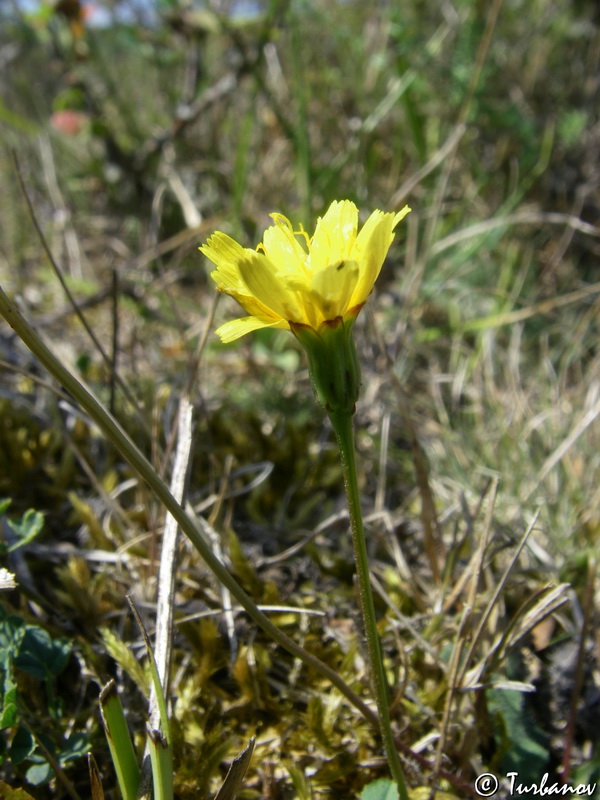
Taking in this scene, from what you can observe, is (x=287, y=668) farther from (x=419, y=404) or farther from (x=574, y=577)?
(x=419, y=404)

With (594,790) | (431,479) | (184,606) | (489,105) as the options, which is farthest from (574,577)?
(489,105)

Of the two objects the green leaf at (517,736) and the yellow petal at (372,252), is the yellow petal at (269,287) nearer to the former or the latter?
the yellow petal at (372,252)

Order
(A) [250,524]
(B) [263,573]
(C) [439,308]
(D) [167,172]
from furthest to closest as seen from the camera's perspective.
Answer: (D) [167,172]
(C) [439,308]
(A) [250,524]
(B) [263,573]

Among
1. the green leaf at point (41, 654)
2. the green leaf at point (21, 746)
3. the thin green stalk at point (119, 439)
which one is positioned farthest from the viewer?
the green leaf at point (41, 654)

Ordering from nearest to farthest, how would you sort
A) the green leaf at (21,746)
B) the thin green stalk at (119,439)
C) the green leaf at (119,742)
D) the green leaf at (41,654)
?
1. the thin green stalk at (119,439)
2. the green leaf at (119,742)
3. the green leaf at (21,746)
4. the green leaf at (41,654)

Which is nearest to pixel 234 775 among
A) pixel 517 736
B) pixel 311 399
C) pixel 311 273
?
pixel 517 736

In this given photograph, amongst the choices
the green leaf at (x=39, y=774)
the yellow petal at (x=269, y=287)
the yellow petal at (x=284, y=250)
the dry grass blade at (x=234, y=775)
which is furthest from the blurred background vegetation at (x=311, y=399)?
the yellow petal at (x=269, y=287)

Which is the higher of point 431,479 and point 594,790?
point 431,479
